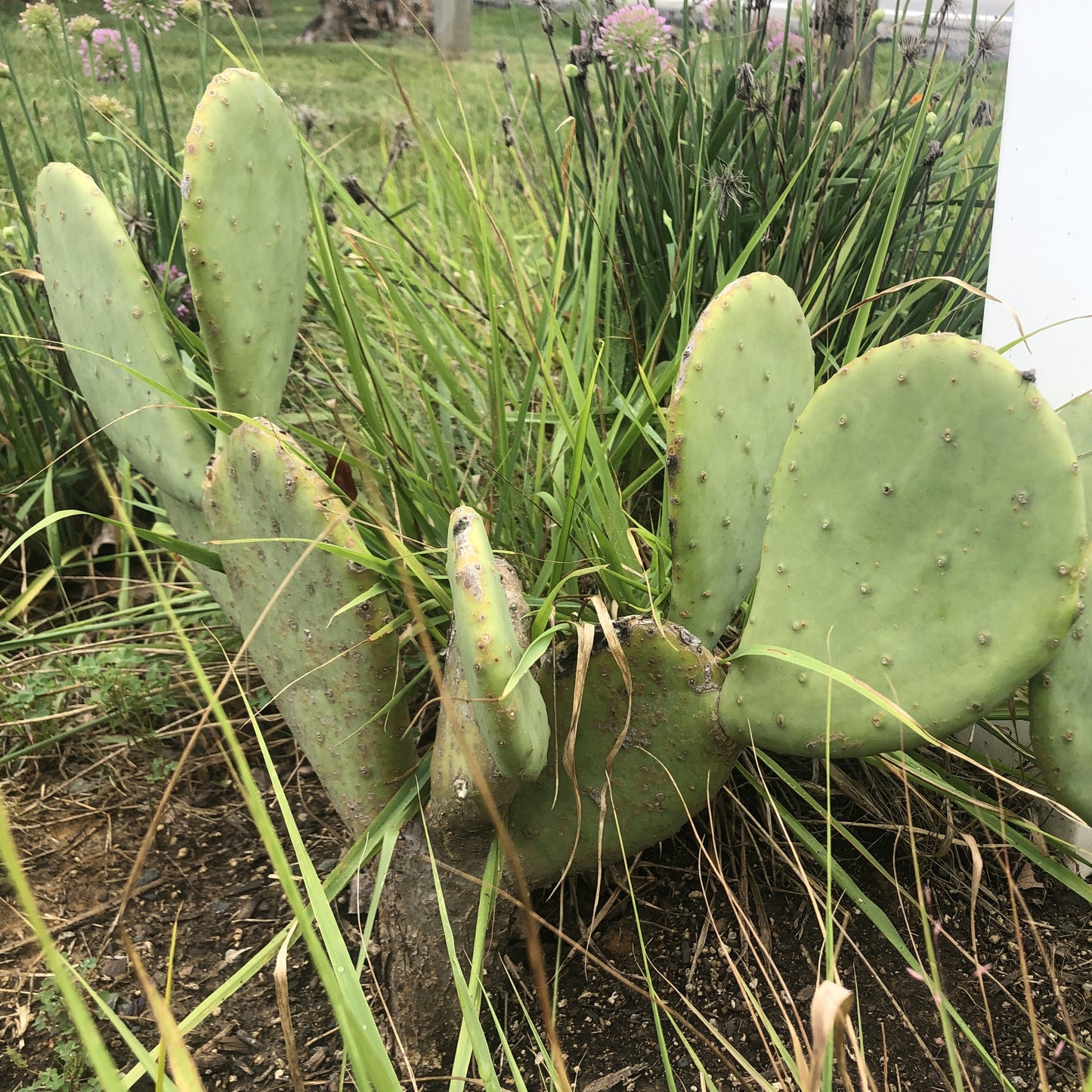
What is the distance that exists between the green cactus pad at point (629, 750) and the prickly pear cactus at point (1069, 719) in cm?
25

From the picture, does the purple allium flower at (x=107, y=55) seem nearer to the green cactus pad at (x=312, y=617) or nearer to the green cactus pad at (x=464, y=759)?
the green cactus pad at (x=312, y=617)

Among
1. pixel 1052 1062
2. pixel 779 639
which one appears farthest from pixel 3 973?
pixel 1052 1062

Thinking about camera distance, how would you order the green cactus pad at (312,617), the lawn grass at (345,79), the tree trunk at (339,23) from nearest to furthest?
1. the green cactus pad at (312,617)
2. the lawn grass at (345,79)
3. the tree trunk at (339,23)

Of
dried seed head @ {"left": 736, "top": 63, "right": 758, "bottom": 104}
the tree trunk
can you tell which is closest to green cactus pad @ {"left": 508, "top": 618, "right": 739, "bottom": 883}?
dried seed head @ {"left": 736, "top": 63, "right": 758, "bottom": 104}

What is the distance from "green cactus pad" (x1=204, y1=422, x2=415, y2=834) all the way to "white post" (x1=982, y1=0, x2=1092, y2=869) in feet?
2.50

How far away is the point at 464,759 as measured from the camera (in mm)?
763

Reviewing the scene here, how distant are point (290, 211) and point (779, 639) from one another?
2.09 feet

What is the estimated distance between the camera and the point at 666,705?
0.82 meters

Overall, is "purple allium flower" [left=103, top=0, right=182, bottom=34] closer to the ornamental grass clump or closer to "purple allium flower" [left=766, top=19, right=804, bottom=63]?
the ornamental grass clump

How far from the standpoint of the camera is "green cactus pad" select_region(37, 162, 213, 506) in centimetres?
94

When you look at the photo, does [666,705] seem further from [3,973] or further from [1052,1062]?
[3,973]

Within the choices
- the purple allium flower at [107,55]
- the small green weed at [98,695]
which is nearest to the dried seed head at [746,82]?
the purple allium flower at [107,55]

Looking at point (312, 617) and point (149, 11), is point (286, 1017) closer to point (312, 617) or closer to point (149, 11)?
point (312, 617)

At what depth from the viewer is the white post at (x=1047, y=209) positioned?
3.30 feet
